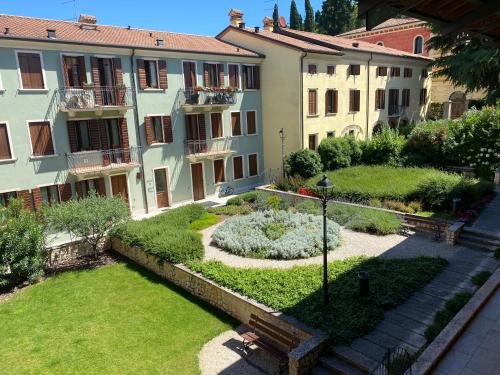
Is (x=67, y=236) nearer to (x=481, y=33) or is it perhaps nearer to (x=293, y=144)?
(x=293, y=144)

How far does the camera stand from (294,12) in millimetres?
58656

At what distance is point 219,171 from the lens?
25.7 metres

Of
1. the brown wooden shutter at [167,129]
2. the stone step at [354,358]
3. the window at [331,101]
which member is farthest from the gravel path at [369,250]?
the window at [331,101]

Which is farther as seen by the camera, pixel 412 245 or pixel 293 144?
pixel 293 144

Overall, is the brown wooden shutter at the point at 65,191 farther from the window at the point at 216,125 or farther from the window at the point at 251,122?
the window at the point at 251,122

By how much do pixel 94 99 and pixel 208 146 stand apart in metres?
7.74

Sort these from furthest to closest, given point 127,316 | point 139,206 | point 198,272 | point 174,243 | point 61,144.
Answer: point 139,206 < point 61,144 < point 174,243 < point 198,272 < point 127,316

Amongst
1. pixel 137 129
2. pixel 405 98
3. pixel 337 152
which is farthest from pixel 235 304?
pixel 405 98

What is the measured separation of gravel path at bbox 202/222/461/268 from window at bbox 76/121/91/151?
28.9 ft

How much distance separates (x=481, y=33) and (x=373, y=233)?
1228cm

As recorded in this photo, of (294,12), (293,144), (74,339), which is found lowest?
A: (74,339)

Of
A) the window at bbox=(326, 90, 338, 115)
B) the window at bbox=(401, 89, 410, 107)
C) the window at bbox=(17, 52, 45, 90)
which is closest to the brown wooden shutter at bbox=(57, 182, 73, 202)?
the window at bbox=(17, 52, 45, 90)

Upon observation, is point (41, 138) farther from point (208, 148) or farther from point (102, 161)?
point (208, 148)

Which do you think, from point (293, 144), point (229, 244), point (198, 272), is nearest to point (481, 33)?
point (198, 272)
